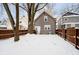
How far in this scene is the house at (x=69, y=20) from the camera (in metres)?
2.93

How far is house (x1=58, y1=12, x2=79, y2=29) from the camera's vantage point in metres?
2.93

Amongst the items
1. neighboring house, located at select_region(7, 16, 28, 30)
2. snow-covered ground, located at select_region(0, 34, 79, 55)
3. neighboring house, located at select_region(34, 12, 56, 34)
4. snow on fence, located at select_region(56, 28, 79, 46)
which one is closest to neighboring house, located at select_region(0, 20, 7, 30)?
neighboring house, located at select_region(7, 16, 28, 30)

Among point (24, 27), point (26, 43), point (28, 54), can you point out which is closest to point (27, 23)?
point (24, 27)

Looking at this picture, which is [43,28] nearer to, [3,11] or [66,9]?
[66,9]

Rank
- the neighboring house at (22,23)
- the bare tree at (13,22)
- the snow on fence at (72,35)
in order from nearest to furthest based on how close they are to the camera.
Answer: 1. the bare tree at (13,22)
2. the neighboring house at (22,23)
3. the snow on fence at (72,35)

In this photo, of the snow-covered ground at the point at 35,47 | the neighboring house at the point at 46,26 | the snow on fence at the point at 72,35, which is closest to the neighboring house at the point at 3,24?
the snow-covered ground at the point at 35,47

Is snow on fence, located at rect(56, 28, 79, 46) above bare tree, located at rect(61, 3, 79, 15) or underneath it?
underneath

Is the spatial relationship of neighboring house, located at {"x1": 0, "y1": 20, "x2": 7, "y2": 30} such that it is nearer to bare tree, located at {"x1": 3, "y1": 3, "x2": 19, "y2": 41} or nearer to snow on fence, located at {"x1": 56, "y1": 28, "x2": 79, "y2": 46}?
bare tree, located at {"x1": 3, "y1": 3, "x2": 19, "y2": 41}

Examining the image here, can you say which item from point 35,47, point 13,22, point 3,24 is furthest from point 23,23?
point 35,47

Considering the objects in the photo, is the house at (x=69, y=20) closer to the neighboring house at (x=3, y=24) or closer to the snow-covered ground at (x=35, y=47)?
the snow-covered ground at (x=35, y=47)

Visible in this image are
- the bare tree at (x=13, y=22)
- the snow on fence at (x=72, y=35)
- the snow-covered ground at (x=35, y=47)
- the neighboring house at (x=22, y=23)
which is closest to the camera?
the snow-covered ground at (x=35, y=47)

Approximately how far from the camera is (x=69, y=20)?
299 cm

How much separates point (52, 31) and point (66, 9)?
42 cm

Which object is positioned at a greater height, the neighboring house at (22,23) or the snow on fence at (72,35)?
the neighboring house at (22,23)
